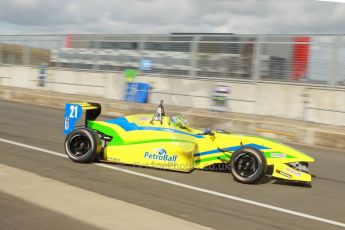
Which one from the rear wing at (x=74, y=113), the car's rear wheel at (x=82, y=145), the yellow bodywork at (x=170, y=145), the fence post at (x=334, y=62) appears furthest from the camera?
the fence post at (x=334, y=62)

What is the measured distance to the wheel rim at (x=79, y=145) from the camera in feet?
26.9

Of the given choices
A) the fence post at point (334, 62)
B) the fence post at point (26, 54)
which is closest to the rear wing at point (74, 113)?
the fence post at point (334, 62)

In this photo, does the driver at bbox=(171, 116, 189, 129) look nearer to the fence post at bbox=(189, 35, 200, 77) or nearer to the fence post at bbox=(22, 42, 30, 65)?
the fence post at bbox=(189, 35, 200, 77)

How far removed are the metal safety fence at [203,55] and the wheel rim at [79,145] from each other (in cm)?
858

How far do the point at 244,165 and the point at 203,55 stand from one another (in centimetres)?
1057

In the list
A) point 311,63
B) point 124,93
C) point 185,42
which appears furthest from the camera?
point 124,93

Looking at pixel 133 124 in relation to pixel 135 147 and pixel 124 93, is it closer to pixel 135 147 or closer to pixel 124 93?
pixel 135 147

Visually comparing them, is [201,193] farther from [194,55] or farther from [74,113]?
[194,55]

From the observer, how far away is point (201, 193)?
21.3 feet

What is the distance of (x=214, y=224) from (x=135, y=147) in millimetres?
3044

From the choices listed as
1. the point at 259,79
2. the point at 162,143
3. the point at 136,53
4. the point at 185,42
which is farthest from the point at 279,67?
the point at 162,143

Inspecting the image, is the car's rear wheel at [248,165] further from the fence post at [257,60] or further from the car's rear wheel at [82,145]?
the fence post at [257,60]

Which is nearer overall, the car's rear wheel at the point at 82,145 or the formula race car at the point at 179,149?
the formula race car at the point at 179,149

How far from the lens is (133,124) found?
26.4 ft
